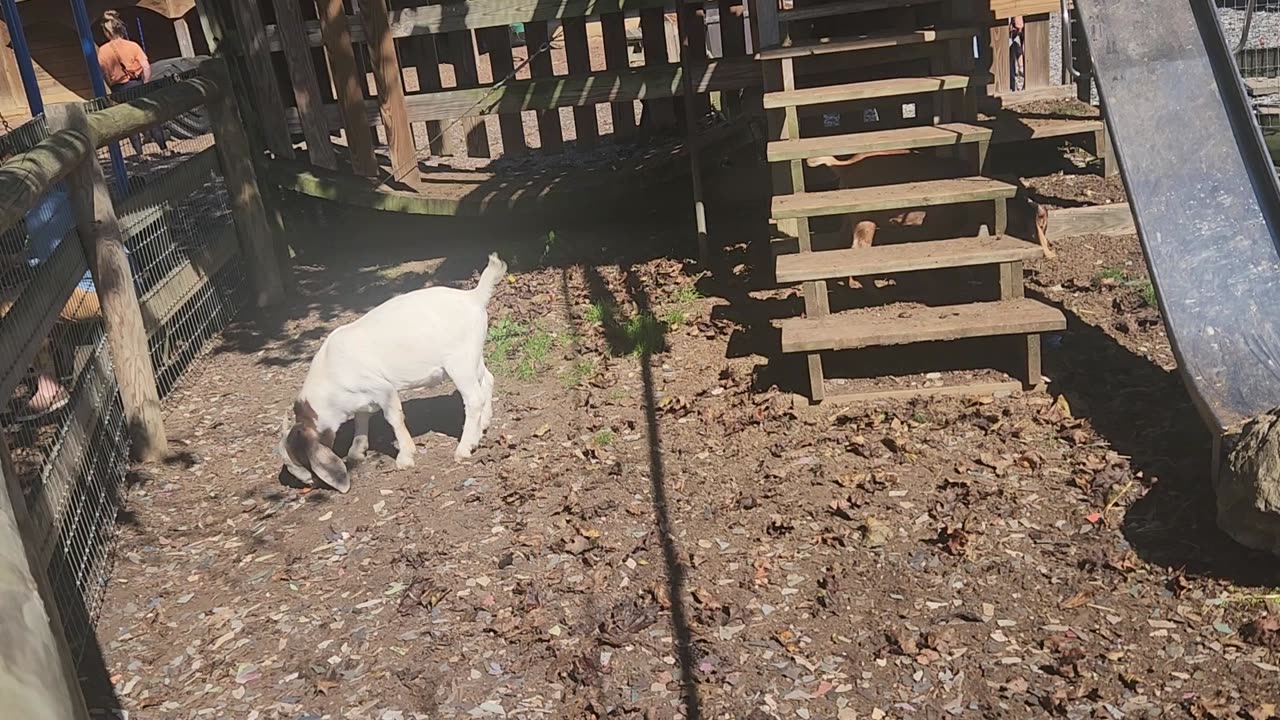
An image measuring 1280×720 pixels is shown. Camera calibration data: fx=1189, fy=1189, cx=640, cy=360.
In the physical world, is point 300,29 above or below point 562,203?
above

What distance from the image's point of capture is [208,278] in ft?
27.2

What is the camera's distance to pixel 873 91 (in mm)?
7137

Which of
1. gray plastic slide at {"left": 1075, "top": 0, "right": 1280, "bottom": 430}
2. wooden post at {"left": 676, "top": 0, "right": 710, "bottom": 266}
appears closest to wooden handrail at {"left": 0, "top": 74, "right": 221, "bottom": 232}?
wooden post at {"left": 676, "top": 0, "right": 710, "bottom": 266}

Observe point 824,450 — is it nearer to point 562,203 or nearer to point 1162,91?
point 1162,91

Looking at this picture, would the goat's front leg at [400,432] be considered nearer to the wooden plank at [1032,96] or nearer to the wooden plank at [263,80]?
the wooden plank at [263,80]

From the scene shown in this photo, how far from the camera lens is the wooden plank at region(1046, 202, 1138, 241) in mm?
8242

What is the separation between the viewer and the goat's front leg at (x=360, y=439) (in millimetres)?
6062

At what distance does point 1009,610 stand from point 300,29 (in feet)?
23.3

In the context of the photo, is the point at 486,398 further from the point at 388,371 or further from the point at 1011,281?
the point at 1011,281

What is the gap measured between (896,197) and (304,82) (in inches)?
198

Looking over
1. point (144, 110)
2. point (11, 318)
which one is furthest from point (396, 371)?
point (144, 110)

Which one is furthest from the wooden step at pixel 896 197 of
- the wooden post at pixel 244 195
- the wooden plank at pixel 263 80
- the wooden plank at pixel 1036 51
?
the wooden plank at pixel 1036 51

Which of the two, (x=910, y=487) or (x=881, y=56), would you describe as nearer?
(x=910, y=487)

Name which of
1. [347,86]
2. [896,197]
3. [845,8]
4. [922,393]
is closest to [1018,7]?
[845,8]
